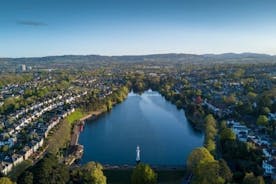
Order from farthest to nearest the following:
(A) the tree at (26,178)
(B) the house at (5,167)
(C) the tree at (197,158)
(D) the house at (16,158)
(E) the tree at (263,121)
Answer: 1. (E) the tree at (263,121)
2. (D) the house at (16,158)
3. (B) the house at (5,167)
4. (C) the tree at (197,158)
5. (A) the tree at (26,178)

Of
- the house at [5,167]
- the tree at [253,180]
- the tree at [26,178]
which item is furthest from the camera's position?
the house at [5,167]

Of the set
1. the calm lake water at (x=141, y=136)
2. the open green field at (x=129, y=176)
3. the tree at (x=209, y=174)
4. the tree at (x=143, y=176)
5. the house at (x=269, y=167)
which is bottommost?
the calm lake water at (x=141, y=136)

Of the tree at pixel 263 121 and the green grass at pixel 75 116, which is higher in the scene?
the tree at pixel 263 121

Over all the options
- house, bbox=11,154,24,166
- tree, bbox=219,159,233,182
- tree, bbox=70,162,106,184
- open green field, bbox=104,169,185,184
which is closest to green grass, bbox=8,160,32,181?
house, bbox=11,154,24,166

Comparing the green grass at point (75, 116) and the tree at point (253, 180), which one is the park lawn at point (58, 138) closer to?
the green grass at point (75, 116)

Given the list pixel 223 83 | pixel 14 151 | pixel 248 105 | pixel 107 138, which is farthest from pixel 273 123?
pixel 223 83

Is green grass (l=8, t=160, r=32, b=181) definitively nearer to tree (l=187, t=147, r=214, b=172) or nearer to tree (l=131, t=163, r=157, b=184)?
tree (l=131, t=163, r=157, b=184)

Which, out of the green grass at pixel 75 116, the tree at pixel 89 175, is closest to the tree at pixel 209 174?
the tree at pixel 89 175

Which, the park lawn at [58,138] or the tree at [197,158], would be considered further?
the park lawn at [58,138]
